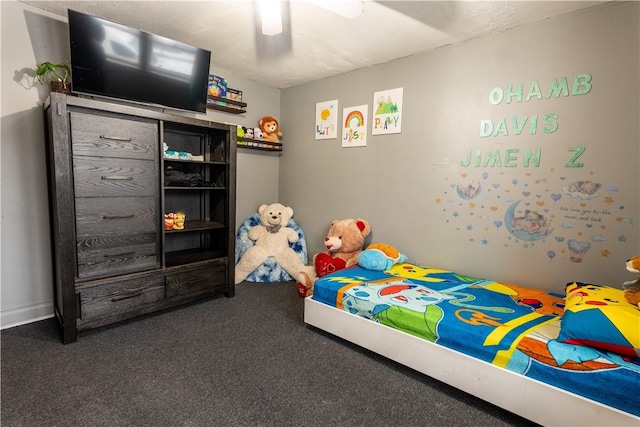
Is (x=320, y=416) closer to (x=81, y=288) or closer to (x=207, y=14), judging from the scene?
(x=81, y=288)

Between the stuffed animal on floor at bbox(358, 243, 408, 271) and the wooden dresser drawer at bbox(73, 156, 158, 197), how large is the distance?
179cm

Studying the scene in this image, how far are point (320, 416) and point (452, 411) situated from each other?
67cm

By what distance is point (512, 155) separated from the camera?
2.34 m

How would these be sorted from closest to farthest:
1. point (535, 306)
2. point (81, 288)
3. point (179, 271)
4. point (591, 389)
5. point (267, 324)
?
point (591, 389) < point (535, 306) < point (81, 288) < point (267, 324) < point (179, 271)

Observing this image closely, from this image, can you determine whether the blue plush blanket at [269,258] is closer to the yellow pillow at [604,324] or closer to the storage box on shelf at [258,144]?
the storage box on shelf at [258,144]

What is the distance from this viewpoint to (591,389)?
134 cm

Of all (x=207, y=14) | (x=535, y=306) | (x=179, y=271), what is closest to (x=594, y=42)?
(x=535, y=306)

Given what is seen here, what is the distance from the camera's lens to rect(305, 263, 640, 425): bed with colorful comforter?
1.33 meters

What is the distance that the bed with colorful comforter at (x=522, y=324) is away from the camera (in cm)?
133

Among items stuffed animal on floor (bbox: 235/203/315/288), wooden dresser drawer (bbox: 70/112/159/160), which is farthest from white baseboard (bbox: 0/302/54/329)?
stuffed animal on floor (bbox: 235/203/315/288)

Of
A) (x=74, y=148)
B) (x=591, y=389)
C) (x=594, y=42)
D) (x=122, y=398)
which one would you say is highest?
(x=594, y=42)

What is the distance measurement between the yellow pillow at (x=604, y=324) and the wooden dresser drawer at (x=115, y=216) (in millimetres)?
2691

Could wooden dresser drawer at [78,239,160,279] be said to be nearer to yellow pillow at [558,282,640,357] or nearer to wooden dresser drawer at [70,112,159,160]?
wooden dresser drawer at [70,112,159,160]

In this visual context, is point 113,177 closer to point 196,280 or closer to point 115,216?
point 115,216
